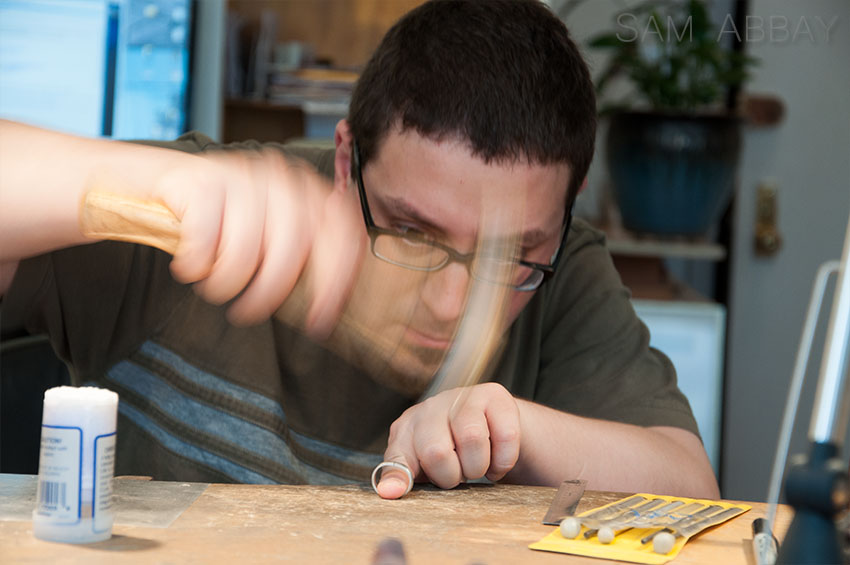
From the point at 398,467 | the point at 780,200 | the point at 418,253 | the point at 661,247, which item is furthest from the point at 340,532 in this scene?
the point at 780,200

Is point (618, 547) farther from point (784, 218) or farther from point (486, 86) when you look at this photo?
point (784, 218)

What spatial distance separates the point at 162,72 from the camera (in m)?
2.40

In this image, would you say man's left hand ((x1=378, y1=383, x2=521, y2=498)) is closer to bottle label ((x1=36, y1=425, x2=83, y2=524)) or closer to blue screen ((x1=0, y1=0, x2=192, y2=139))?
bottle label ((x1=36, y1=425, x2=83, y2=524))

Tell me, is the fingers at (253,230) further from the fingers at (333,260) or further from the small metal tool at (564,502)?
the small metal tool at (564,502)

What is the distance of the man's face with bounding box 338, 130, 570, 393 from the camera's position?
43.1 inches

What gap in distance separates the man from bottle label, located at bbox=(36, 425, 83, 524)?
0.89 feet

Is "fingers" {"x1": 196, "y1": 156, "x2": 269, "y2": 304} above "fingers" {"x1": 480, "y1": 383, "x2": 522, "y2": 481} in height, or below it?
above

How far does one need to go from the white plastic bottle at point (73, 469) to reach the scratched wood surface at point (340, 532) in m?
0.01

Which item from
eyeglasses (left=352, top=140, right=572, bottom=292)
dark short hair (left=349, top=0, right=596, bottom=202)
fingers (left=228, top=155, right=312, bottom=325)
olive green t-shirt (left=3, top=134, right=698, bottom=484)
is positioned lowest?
olive green t-shirt (left=3, top=134, right=698, bottom=484)

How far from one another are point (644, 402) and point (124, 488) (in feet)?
2.30

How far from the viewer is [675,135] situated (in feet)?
8.16

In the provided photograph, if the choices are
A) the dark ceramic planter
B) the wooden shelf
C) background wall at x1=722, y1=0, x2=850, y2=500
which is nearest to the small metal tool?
the wooden shelf

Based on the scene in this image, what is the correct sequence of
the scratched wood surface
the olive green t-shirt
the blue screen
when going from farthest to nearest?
the blue screen
the olive green t-shirt
the scratched wood surface

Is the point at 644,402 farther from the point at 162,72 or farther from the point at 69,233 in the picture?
the point at 162,72
